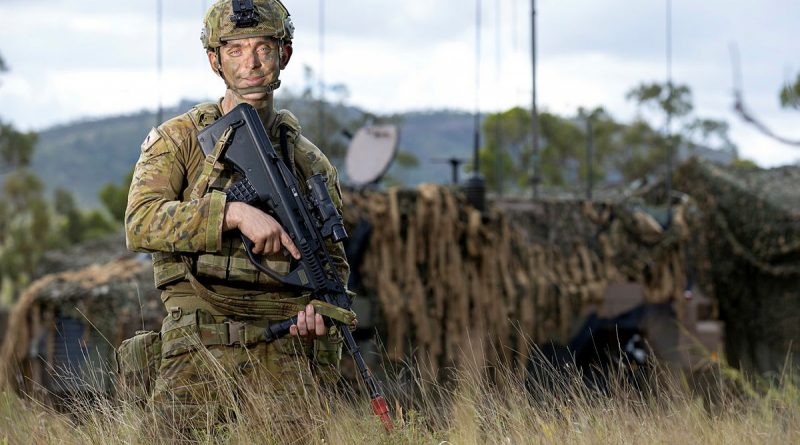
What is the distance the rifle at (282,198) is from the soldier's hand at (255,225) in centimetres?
9

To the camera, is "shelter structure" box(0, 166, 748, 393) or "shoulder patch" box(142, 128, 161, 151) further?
"shelter structure" box(0, 166, 748, 393)

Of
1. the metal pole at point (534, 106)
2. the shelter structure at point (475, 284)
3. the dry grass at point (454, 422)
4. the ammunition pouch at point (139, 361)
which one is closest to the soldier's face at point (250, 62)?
the ammunition pouch at point (139, 361)

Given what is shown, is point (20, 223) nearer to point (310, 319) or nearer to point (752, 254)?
point (752, 254)

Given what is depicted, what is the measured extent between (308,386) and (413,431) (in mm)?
389

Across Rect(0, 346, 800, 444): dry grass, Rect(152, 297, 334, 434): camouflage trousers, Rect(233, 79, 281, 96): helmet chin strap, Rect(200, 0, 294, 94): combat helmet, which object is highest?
Rect(200, 0, 294, 94): combat helmet

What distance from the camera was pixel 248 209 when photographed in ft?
12.7

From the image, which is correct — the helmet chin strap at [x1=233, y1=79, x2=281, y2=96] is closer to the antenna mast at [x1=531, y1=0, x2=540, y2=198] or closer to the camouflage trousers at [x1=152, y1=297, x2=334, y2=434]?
the camouflage trousers at [x1=152, y1=297, x2=334, y2=434]

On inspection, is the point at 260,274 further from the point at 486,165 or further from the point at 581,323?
the point at 486,165

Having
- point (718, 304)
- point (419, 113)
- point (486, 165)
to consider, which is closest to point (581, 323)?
point (718, 304)

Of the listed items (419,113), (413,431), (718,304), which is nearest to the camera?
(413,431)

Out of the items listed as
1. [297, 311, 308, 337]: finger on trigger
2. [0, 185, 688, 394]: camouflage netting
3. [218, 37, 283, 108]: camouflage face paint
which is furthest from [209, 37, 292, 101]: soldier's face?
[0, 185, 688, 394]: camouflage netting

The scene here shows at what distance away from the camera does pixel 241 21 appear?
3965 millimetres

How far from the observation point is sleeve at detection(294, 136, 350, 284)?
13.8ft

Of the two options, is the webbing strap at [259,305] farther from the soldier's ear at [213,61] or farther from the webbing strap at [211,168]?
the soldier's ear at [213,61]
